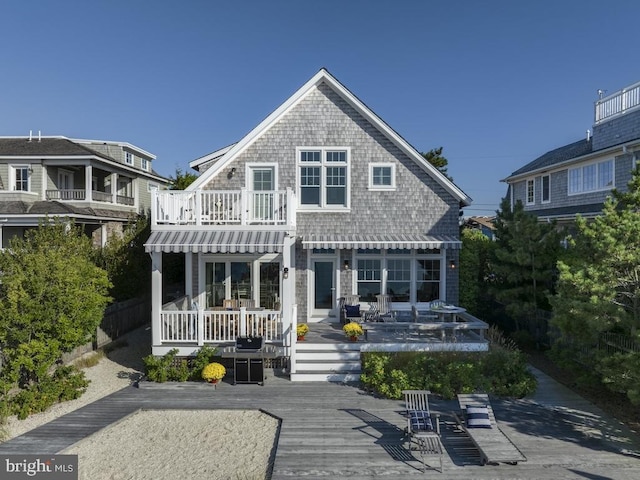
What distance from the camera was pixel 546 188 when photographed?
90.8 ft

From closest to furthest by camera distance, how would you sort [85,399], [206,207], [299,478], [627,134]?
[299,478], [85,399], [206,207], [627,134]

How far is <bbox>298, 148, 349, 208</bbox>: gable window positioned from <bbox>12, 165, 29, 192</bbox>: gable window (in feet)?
72.4

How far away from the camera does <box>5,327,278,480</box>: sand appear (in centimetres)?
836

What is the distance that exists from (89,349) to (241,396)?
8.43 metres

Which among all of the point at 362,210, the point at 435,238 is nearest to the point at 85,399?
the point at 362,210

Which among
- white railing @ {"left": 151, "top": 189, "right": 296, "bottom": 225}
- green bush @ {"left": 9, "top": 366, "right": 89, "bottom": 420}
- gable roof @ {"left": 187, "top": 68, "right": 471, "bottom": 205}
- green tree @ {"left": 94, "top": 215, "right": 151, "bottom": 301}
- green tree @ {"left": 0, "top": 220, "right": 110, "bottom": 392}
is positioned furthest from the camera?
green tree @ {"left": 94, "top": 215, "right": 151, "bottom": 301}

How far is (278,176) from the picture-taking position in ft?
57.9

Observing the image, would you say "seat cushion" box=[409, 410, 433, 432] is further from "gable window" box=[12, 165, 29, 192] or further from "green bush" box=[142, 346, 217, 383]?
"gable window" box=[12, 165, 29, 192]

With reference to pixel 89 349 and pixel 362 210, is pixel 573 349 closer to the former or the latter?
pixel 362 210

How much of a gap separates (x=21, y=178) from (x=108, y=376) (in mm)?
21570

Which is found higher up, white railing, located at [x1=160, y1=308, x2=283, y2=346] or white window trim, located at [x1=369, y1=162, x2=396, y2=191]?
white window trim, located at [x1=369, y1=162, x2=396, y2=191]

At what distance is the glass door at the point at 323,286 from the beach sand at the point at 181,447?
733 centimetres

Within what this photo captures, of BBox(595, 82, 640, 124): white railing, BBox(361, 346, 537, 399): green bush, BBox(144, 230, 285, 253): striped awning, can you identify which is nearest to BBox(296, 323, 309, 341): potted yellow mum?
BBox(361, 346, 537, 399): green bush

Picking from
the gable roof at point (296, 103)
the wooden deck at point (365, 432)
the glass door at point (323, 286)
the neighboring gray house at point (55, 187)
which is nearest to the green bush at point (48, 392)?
the wooden deck at point (365, 432)
